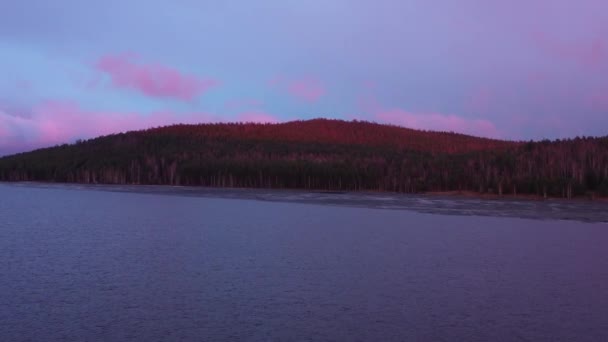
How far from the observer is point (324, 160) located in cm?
6856

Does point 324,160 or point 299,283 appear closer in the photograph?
point 299,283

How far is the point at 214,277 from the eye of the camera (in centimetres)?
1125

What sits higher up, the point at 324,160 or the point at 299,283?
the point at 324,160

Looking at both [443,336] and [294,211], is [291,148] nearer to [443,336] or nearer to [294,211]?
[294,211]

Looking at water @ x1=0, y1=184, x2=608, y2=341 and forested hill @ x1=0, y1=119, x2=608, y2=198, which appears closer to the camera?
water @ x1=0, y1=184, x2=608, y2=341

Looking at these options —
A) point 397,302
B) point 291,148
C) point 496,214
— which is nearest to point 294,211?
point 496,214

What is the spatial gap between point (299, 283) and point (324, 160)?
57.9m

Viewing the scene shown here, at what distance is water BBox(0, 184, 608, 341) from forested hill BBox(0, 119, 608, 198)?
27.9 m

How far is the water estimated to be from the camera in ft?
26.8

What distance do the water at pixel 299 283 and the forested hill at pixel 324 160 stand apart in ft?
91.4

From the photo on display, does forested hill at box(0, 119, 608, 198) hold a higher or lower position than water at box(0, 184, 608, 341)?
higher

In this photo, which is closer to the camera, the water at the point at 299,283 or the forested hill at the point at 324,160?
the water at the point at 299,283

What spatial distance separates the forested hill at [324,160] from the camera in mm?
46312

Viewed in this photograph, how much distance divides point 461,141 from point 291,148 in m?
26.2
